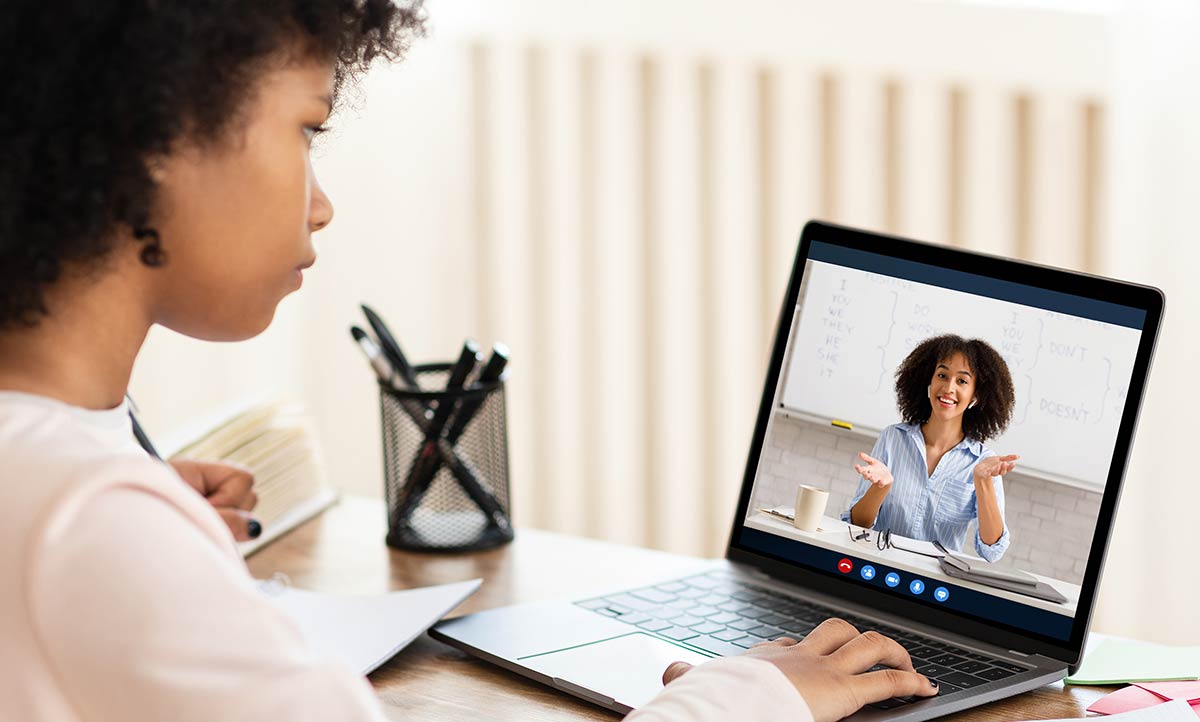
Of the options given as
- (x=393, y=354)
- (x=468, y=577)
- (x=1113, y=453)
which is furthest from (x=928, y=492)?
(x=393, y=354)

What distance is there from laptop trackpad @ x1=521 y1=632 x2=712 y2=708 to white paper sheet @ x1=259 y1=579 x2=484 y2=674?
93 millimetres

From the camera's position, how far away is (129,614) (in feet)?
1.66

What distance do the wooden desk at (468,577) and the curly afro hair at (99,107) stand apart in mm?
349

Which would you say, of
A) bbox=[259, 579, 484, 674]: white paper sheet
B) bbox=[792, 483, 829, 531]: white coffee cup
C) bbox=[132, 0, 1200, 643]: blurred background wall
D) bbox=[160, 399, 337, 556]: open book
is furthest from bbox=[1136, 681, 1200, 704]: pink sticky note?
bbox=[132, 0, 1200, 643]: blurred background wall

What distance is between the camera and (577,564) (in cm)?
105

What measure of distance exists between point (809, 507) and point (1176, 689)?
26 cm

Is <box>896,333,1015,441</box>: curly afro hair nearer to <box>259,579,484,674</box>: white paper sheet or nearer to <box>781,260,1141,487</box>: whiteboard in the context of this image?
<box>781,260,1141,487</box>: whiteboard

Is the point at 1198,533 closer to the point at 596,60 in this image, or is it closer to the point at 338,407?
the point at 596,60

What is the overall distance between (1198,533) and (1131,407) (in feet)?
3.02

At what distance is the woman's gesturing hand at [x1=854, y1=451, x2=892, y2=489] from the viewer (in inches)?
33.7

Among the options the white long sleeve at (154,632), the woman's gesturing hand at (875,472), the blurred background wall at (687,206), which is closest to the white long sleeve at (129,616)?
the white long sleeve at (154,632)

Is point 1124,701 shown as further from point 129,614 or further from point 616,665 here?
point 129,614

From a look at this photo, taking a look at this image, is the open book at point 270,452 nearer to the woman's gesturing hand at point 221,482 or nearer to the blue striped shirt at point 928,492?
the woman's gesturing hand at point 221,482

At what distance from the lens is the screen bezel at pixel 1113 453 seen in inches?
31.5
